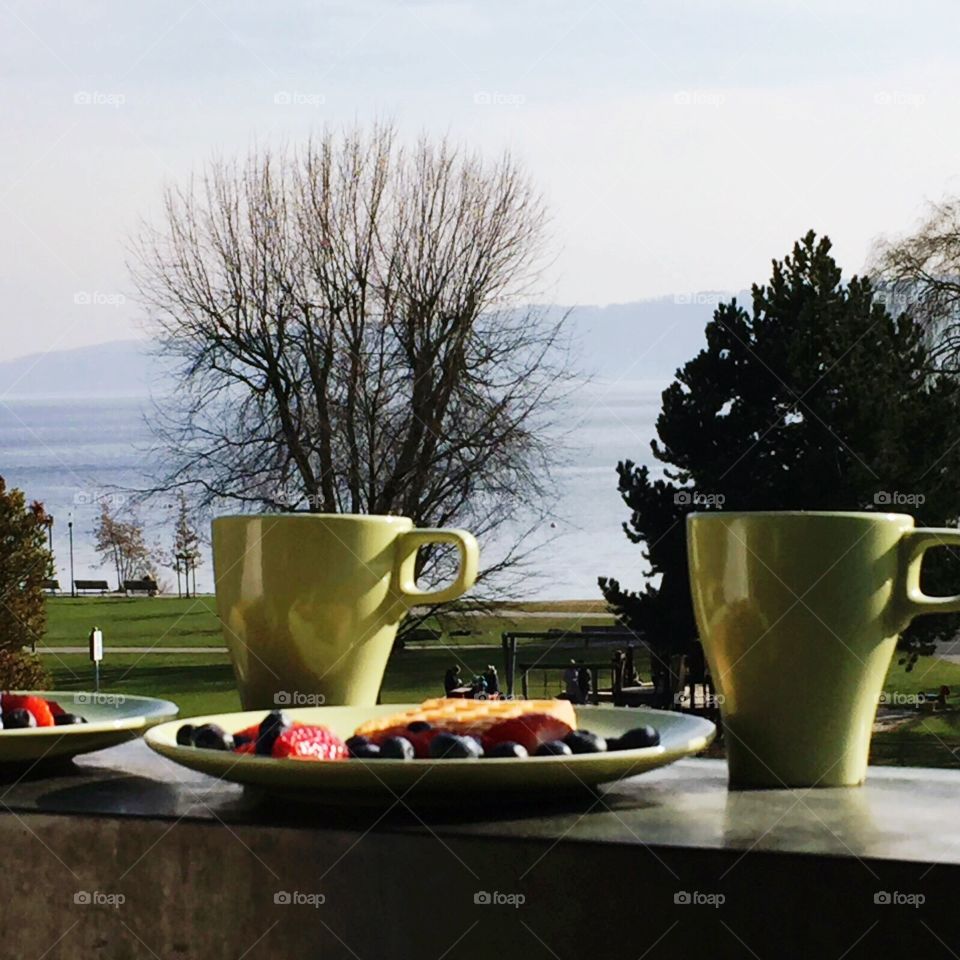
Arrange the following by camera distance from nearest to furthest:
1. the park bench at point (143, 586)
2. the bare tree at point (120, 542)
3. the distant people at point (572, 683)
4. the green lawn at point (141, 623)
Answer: the distant people at point (572, 683) < the bare tree at point (120, 542) < the green lawn at point (141, 623) < the park bench at point (143, 586)

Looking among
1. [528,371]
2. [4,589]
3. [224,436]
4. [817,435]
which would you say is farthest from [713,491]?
[4,589]

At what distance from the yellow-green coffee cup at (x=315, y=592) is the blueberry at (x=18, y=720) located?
0.45 ft

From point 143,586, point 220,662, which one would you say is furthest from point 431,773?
point 143,586

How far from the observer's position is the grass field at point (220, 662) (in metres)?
11.4

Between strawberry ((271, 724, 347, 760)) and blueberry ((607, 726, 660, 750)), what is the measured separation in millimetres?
143

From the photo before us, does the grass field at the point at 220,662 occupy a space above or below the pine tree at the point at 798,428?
below

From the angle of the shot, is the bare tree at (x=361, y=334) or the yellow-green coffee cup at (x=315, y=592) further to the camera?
the bare tree at (x=361, y=334)

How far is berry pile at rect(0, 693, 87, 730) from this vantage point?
3.07 feet

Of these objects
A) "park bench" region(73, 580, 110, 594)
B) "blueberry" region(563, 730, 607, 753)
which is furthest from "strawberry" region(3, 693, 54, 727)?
"park bench" region(73, 580, 110, 594)

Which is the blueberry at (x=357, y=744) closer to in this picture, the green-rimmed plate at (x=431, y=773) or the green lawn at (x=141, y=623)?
the green-rimmed plate at (x=431, y=773)

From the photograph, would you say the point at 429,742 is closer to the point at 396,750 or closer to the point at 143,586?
the point at 396,750

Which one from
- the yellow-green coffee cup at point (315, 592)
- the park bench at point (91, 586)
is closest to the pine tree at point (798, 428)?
the yellow-green coffee cup at point (315, 592)

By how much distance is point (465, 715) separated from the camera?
0.84m

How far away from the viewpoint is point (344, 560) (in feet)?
3.17
